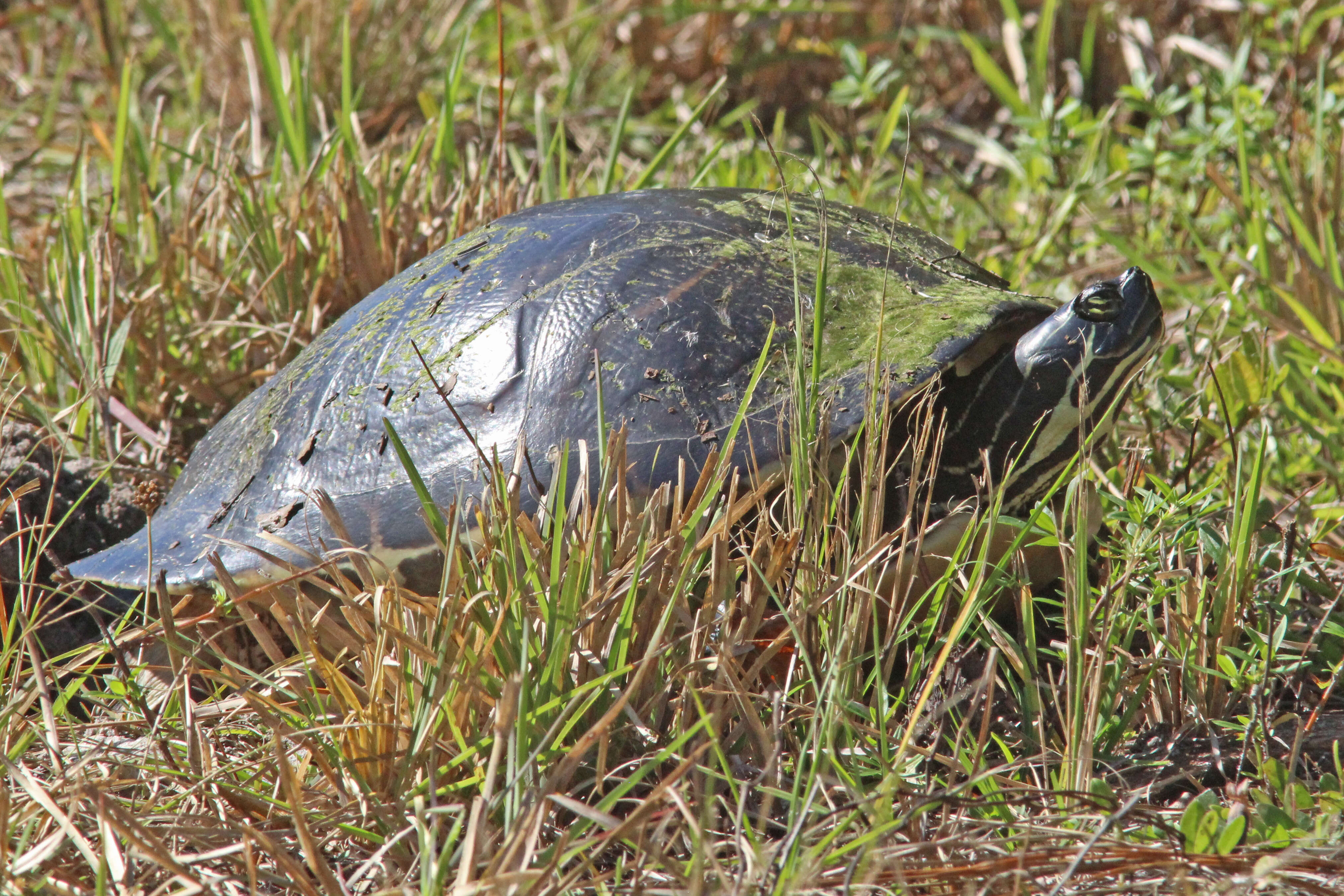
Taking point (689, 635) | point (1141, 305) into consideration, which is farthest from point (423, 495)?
point (1141, 305)

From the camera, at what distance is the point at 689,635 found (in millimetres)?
1318

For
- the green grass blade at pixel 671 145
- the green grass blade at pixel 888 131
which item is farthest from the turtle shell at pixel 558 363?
the green grass blade at pixel 888 131

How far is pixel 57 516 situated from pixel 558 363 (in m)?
1.12

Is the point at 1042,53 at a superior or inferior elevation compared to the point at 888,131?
superior

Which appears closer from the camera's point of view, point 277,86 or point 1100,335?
point 1100,335

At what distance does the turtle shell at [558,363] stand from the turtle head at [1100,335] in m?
0.08

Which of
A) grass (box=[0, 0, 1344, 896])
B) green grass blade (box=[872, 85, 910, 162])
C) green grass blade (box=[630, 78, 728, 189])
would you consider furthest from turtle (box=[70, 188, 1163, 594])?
green grass blade (box=[872, 85, 910, 162])

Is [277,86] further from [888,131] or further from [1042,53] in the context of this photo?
[1042,53]

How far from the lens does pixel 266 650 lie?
1418mm

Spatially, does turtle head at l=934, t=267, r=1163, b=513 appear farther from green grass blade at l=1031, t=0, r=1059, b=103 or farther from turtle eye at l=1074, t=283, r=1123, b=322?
green grass blade at l=1031, t=0, r=1059, b=103

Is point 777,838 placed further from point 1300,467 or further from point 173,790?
point 1300,467

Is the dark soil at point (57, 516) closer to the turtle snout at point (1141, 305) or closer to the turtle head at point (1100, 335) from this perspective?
the turtle head at point (1100, 335)

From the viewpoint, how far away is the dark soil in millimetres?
1909

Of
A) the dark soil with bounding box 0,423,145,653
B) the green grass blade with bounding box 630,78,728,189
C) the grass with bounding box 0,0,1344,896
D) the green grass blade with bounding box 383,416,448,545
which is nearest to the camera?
the grass with bounding box 0,0,1344,896
